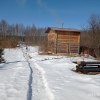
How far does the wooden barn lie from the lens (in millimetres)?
28531

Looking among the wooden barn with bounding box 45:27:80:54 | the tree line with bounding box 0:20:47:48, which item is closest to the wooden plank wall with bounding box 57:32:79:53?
the wooden barn with bounding box 45:27:80:54

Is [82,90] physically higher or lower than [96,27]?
lower

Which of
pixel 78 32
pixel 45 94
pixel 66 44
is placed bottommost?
pixel 45 94

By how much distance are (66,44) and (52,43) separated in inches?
87.3

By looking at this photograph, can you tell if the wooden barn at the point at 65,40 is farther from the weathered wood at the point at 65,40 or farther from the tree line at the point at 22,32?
the tree line at the point at 22,32

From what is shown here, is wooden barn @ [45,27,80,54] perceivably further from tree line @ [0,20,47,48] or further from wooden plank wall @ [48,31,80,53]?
tree line @ [0,20,47,48]

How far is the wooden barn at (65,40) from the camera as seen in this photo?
28.5 meters

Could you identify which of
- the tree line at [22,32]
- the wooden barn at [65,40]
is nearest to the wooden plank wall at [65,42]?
the wooden barn at [65,40]

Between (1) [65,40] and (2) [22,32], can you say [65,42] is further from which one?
(2) [22,32]

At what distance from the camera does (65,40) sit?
28.9 meters

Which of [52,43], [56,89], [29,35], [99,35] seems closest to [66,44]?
[52,43]

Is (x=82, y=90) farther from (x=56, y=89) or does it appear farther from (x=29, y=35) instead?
(x=29, y=35)

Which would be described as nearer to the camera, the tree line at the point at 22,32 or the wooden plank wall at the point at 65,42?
the wooden plank wall at the point at 65,42

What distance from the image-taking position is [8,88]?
23.9 ft
